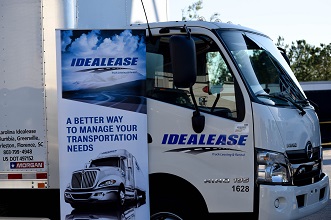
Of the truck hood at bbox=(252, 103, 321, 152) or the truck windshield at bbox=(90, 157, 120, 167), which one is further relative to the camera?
the truck windshield at bbox=(90, 157, 120, 167)

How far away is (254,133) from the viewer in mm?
6375

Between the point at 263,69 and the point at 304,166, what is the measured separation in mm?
1095

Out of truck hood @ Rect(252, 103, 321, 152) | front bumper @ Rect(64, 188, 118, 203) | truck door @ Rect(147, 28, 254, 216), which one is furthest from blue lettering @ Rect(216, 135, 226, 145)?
front bumper @ Rect(64, 188, 118, 203)

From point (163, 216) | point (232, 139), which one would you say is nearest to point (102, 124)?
point (163, 216)

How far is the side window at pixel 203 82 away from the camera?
6516mm

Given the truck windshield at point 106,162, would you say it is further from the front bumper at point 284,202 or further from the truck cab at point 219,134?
the front bumper at point 284,202

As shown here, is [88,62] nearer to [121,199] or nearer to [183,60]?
[183,60]

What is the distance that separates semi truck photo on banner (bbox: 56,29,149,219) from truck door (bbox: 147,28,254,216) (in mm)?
198

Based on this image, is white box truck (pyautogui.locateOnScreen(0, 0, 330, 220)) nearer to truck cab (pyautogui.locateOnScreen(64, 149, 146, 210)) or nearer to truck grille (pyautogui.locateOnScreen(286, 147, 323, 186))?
truck grille (pyautogui.locateOnScreen(286, 147, 323, 186))

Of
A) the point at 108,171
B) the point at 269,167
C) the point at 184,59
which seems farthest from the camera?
the point at 108,171

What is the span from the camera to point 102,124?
654 centimetres

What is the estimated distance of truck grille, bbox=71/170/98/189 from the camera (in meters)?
6.46

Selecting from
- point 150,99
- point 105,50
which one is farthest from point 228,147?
point 105,50

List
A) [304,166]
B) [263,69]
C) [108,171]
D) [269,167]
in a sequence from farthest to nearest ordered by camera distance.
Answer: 1. [263,69]
2. [304,166]
3. [108,171]
4. [269,167]
